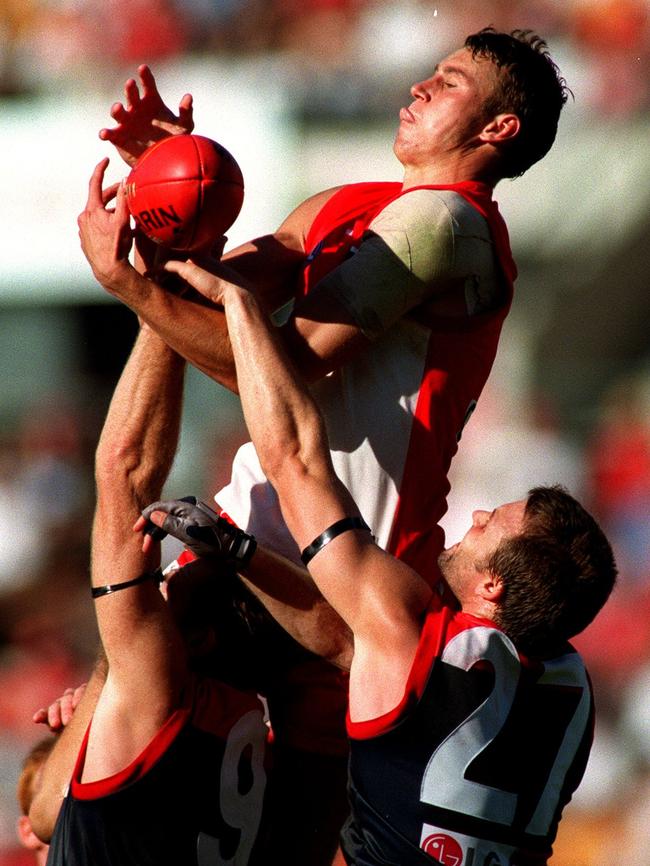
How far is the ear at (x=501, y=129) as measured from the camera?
3779 mm

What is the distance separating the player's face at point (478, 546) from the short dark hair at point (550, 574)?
Answer: 0.02m

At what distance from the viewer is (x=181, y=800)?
3.66 m

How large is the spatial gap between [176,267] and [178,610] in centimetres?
100

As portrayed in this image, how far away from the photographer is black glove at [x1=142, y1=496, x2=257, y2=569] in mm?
3387

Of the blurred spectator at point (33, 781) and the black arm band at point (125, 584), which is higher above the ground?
the black arm band at point (125, 584)

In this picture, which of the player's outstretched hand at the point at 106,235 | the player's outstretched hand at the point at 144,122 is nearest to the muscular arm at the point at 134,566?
the player's outstretched hand at the point at 106,235

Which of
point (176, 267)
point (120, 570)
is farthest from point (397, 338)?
point (120, 570)

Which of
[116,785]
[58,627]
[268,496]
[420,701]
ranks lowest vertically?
[58,627]

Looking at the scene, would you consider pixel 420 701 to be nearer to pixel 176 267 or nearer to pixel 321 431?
pixel 321 431

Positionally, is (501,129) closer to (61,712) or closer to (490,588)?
(490,588)

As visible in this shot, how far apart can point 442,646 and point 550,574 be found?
0.35 metres

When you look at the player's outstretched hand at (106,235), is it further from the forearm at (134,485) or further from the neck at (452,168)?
the neck at (452,168)

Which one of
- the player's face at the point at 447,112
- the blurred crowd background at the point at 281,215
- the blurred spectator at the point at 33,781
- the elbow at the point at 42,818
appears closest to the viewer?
the player's face at the point at 447,112

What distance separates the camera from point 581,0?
33.2 feet
